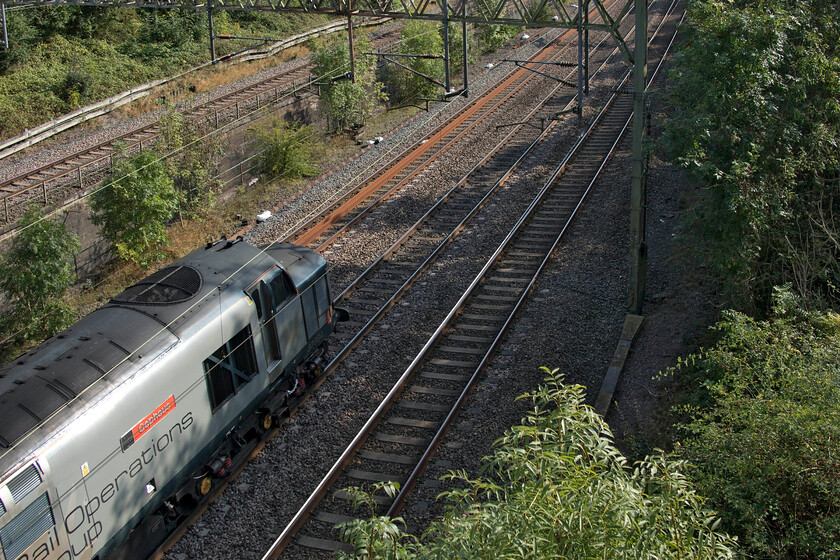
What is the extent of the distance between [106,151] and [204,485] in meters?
17.0

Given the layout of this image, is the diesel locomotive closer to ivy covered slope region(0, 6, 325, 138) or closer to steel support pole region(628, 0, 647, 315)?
steel support pole region(628, 0, 647, 315)

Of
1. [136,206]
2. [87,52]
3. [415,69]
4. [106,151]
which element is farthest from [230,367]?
[87,52]

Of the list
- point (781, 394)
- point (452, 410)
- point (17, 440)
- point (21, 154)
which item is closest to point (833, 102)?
point (781, 394)

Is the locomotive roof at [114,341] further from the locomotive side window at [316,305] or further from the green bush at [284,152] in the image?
the green bush at [284,152]

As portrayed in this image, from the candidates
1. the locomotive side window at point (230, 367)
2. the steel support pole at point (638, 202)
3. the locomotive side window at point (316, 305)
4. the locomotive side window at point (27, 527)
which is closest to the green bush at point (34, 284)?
the locomotive side window at point (316, 305)

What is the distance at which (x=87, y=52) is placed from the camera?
113 feet

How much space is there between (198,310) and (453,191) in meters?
12.1

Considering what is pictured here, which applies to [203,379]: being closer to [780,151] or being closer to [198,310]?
[198,310]

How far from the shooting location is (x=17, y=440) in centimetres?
699

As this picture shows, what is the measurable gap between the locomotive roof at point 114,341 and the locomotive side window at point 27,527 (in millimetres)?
450

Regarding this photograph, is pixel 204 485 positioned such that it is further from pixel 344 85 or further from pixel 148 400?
pixel 344 85

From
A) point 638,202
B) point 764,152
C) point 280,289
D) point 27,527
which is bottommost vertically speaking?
point 27,527

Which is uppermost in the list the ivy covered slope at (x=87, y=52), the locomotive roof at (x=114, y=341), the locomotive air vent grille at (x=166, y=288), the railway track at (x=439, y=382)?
the ivy covered slope at (x=87, y=52)

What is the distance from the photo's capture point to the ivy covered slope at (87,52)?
1163 inches
